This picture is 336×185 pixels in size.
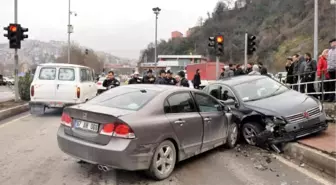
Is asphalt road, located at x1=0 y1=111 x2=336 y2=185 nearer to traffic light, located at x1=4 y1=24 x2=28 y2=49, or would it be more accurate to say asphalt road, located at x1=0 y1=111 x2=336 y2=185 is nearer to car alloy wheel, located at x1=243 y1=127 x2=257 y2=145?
car alloy wheel, located at x1=243 y1=127 x2=257 y2=145

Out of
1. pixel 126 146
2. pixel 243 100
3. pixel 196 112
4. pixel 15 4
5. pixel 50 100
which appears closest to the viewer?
pixel 126 146

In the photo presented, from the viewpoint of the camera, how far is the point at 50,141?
806 centimetres

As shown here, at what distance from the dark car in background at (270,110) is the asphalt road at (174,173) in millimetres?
465

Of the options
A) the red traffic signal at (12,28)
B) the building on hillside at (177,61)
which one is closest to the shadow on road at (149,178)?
the red traffic signal at (12,28)

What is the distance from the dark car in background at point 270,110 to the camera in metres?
6.92

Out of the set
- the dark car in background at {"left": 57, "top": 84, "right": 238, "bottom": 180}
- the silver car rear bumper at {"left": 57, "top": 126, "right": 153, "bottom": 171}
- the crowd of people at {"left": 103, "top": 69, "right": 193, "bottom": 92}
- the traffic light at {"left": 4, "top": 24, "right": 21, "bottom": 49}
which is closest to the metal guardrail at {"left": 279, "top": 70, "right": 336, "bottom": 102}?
the crowd of people at {"left": 103, "top": 69, "right": 193, "bottom": 92}

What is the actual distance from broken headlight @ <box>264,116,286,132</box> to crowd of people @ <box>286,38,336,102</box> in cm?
353

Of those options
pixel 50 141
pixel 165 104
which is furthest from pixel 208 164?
pixel 50 141

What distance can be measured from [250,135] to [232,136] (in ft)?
1.53

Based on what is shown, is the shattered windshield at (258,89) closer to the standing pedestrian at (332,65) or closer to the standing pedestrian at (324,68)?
the standing pedestrian at (332,65)

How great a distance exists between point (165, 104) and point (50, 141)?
381cm

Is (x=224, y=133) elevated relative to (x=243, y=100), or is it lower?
lower

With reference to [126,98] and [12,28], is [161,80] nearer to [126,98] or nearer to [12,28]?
[126,98]

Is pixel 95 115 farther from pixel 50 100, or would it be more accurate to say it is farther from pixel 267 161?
pixel 50 100
